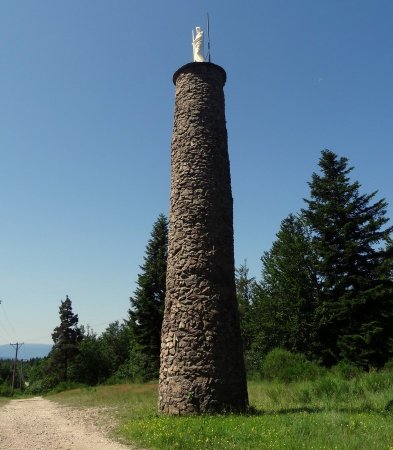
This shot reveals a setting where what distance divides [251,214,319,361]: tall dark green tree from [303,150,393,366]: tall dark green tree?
1.03m

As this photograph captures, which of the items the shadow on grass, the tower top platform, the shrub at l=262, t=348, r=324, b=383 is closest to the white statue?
the tower top platform

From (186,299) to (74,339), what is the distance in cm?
3999

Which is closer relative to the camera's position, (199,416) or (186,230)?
(199,416)

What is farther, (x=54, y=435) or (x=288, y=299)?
(x=288, y=299)

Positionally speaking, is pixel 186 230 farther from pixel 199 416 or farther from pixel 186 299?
pixel 199 416

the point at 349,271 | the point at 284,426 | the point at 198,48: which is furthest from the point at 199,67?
the point at 349,271

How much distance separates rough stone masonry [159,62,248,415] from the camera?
31.8ft

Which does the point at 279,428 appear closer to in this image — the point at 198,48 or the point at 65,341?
the point at 198,48

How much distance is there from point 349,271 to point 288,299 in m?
5.69

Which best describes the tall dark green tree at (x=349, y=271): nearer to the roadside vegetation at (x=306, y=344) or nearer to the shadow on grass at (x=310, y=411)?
the roadside vegetation at (x=306, y=344)

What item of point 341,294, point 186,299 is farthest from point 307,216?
point 186,299

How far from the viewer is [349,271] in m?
25.1

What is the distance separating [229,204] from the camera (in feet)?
36.9

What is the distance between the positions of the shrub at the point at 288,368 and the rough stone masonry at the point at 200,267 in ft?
26.6
